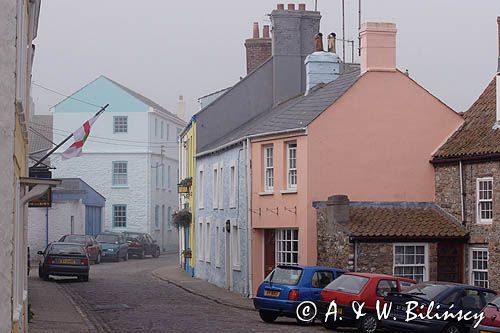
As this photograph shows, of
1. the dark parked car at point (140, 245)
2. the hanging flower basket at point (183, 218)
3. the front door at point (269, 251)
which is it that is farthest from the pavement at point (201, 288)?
the dark parked car at point (140, 245)

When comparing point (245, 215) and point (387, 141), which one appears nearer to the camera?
point (387, 141)

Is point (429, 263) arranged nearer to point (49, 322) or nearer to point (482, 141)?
point (482, 141)

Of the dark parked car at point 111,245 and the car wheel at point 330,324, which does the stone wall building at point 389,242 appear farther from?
the dark parked car at point 111,245

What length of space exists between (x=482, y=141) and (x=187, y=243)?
2318 centimetres

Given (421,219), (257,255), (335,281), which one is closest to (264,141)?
(257,255)

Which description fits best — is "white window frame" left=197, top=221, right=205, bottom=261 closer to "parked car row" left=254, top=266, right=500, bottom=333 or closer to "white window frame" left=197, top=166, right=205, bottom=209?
"white window frame" left=197, top=166, right=205, bottom=209

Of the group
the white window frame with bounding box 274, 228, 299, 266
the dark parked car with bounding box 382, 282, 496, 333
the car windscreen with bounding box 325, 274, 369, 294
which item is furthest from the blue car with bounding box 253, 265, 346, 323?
→ the white window frame with bounding box 274, 228, 299, 266

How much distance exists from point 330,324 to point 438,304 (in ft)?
11.4

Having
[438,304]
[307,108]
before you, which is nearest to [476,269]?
[307,108]

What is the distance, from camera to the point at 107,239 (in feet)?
193

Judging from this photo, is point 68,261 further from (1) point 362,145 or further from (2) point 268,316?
(2) point 268,316

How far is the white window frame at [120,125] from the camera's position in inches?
2933

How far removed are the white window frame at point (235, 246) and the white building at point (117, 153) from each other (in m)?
36.3

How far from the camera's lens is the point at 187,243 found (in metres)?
50.2
